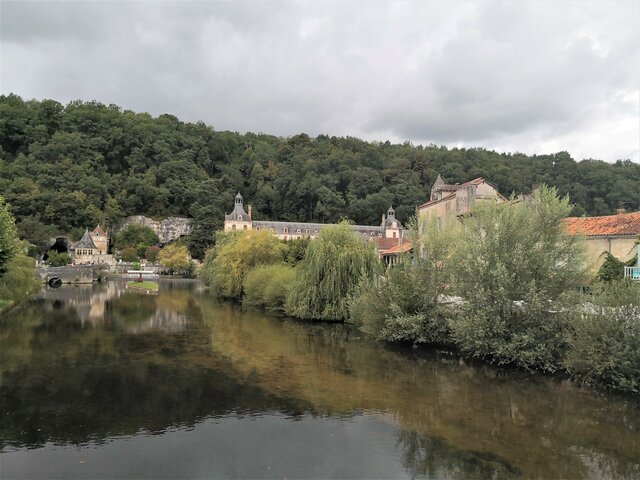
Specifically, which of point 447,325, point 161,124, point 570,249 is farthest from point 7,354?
point 161,124

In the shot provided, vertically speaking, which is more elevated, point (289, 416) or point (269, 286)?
point (269, 286)

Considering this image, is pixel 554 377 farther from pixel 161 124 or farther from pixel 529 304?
pixel 161 124

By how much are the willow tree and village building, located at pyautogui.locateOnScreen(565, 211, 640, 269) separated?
12.1 metres

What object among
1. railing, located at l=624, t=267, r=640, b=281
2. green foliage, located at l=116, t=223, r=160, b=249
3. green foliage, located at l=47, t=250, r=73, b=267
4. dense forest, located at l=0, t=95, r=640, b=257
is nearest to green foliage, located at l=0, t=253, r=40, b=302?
railing, located at l=624, t=267, r=640, b=281

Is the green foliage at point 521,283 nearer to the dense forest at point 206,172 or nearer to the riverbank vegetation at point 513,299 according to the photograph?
the riverbank vegetation at point 513,299

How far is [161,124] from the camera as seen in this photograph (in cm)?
13988

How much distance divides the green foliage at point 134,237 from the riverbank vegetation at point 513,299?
282ft

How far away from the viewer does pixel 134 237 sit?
10406 cm

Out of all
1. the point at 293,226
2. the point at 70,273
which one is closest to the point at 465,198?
the point at 70,273

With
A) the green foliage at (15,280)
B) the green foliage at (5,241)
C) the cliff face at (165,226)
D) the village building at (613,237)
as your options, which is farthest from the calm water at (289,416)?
the cliff face at (165,226)

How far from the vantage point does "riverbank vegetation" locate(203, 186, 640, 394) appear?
16.2 metres

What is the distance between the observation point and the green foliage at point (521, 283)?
18562mm

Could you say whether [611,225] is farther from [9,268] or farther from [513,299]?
[9,268]

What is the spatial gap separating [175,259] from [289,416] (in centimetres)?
7796
